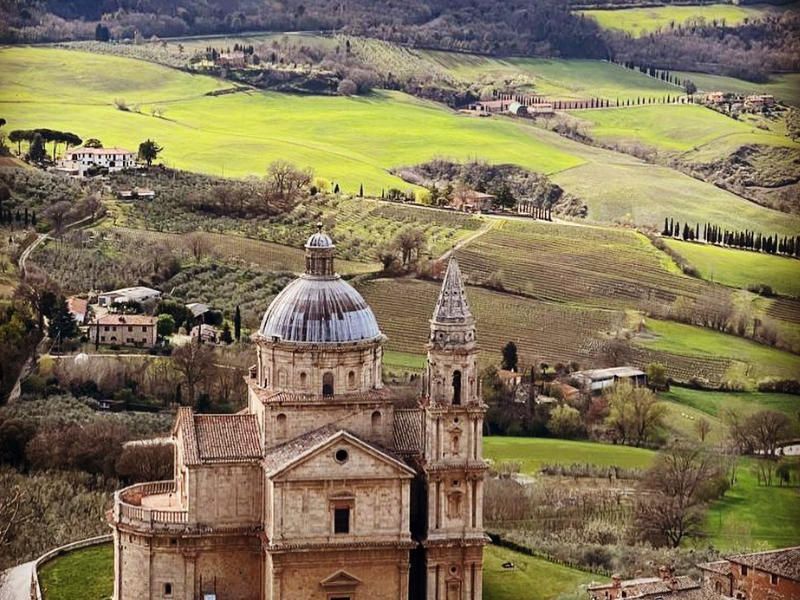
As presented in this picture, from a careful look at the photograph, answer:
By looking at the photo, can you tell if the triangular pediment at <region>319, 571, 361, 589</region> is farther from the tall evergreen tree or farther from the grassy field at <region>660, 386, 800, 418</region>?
the grassy field at <region>660, 386, 800, 418</region>

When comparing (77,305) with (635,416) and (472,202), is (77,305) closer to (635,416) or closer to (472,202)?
(472,202)

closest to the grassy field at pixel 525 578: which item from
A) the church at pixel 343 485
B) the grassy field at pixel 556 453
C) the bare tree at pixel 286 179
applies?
the church at pixel 343 485

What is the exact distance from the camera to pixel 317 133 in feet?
301

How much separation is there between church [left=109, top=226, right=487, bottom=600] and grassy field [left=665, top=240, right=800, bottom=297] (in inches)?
1369

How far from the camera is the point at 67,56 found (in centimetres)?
9344

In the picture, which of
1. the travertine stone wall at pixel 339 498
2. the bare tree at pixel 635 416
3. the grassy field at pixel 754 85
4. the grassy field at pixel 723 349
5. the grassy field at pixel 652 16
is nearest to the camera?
the travertine stone wall at pixel 339 498

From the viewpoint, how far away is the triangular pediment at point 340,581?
44.1m

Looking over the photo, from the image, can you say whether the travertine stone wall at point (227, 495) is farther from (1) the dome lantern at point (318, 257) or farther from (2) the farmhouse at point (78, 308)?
(2) the farmhouse at point (78, 308)

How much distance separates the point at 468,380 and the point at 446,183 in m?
44.6

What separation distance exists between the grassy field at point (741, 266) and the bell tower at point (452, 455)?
3456 cm

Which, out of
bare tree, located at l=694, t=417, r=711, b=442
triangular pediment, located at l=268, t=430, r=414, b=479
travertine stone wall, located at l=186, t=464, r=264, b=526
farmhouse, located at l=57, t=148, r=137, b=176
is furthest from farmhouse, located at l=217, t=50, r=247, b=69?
triangular pediment, located at l=268, t=430, r=414, b=479

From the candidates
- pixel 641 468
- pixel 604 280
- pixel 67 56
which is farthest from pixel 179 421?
pixel 67 56

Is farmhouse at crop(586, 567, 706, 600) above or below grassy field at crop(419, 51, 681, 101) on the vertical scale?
below

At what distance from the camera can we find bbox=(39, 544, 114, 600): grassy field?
160 ft
